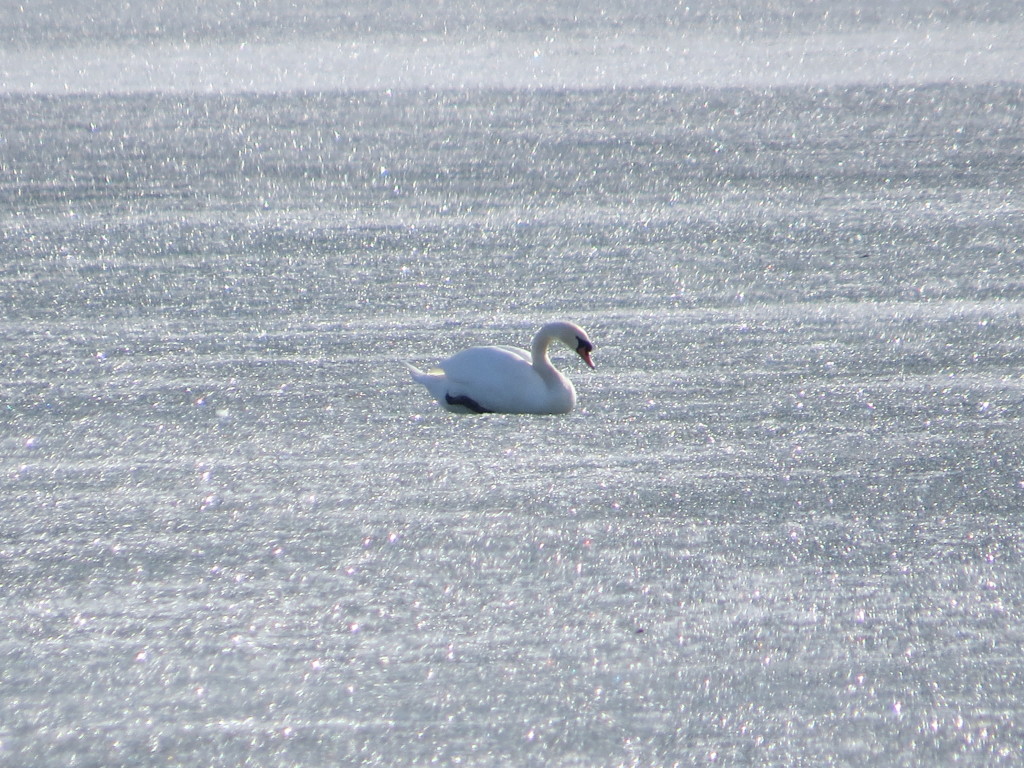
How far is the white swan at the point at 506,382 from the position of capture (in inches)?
218

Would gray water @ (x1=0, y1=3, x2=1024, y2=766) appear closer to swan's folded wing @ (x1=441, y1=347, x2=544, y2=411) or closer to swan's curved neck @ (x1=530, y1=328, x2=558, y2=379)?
swan's folded wing @ (x1=441, y1=347, x2=544, y2=411)

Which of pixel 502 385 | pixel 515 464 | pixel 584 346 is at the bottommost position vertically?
pixel 515 464

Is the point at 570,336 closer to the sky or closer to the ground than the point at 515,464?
closer to the sky

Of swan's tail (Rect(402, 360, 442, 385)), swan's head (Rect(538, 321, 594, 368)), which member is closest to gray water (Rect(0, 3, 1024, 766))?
swan's tail (Rect(402, 360, 442, 385))

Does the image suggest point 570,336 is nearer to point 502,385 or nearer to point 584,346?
point 584,346

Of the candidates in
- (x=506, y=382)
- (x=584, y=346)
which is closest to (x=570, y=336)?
(x=584, y=346)

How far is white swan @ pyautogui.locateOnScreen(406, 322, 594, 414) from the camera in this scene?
554 centimetres

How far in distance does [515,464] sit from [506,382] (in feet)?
1.85

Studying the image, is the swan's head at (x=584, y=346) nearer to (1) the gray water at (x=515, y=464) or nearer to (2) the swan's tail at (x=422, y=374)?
(1) the gray water at (x=515, y=464)

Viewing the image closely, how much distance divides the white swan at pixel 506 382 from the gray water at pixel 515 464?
78 mm

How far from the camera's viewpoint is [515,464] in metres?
5.06

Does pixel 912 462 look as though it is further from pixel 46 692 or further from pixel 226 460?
pixel 46 692

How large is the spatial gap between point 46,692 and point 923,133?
926 centimetres

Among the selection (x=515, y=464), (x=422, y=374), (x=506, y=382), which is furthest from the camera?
(x=422, y=374)
